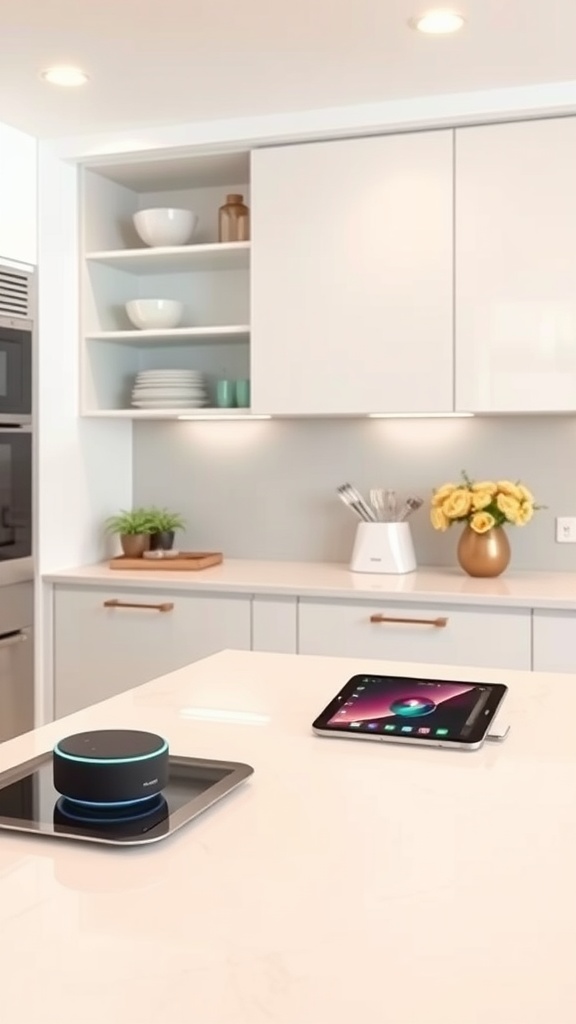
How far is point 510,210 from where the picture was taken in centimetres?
308

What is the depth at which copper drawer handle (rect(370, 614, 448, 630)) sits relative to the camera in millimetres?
2963

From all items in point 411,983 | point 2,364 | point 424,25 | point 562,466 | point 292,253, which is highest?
point 424,25

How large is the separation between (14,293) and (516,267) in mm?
1566

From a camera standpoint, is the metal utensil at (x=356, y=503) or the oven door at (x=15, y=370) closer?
the oven door at (x=15, y=370)

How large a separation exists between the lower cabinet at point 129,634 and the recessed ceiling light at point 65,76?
1507mm

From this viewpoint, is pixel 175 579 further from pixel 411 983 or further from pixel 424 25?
pixel 411 983

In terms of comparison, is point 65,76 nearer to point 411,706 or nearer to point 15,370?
point 15,370

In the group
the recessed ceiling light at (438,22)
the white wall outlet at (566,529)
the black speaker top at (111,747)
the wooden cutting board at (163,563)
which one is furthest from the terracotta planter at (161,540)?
the black speaker top at (111,747)

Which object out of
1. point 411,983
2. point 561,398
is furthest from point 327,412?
point 411,983

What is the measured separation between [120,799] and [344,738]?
15.5 inches

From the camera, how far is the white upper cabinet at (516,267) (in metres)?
3.04

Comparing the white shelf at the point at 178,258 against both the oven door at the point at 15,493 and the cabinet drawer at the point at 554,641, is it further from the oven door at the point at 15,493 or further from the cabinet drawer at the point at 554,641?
the cabinet drawer at the point at 554,641

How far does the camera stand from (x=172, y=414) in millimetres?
3596

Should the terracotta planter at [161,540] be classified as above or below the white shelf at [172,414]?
below
